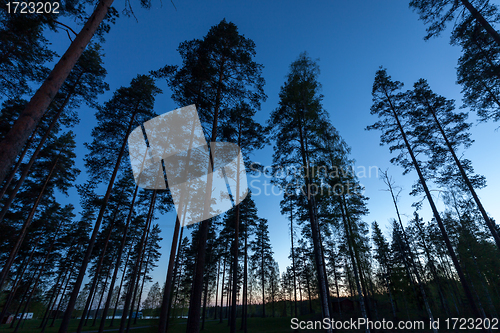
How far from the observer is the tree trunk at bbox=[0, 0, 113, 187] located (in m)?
2.73

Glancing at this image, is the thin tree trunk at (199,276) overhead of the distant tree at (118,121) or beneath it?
beneath

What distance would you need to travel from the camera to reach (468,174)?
12.0m

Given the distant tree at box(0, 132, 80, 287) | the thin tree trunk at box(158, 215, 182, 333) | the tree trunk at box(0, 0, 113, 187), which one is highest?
the distant tree at box(0, 132, 80, 287)

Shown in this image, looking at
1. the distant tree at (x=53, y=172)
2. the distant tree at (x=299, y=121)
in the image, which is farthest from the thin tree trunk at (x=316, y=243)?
the distant tree at (x=53, y=172)

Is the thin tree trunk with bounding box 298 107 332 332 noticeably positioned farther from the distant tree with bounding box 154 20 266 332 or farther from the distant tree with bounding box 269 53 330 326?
the distant tree with bounding box 154 20 266 332

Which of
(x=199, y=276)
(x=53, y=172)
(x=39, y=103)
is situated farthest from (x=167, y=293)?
(x=53, y=172)

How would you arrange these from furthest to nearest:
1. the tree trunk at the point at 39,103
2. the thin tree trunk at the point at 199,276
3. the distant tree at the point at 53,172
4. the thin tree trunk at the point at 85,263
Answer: the distant tree at the point at 53,172, the thin tree trunk at the point at 85,263, the thin tree trunk at the point at 199,276, the tree trunk at the point at 39,103

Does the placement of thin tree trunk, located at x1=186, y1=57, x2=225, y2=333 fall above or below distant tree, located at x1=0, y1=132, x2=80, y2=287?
below

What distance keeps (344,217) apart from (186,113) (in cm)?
1217

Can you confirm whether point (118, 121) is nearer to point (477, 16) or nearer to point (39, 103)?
point (39, 103)

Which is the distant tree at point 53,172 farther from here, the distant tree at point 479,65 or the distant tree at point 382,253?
the distant tree at point 382,253

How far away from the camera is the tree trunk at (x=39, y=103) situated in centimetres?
273

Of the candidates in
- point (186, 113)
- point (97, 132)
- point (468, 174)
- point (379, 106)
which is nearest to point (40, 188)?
point (97, 132)

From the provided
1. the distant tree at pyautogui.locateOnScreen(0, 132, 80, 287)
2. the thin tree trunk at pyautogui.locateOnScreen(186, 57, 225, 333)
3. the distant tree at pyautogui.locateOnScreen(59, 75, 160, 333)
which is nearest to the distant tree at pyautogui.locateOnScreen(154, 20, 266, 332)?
the thin tree trunk at pyautogui.locateOnScreen(186, 57, 225, 333)
